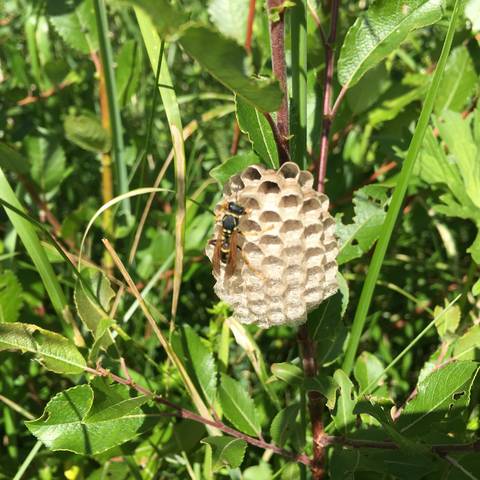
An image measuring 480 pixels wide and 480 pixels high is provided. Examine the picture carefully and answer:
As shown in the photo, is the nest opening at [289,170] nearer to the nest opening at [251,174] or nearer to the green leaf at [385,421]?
the nest opening at [251,174]

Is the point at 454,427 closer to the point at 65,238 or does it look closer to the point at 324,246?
the point at 324,246

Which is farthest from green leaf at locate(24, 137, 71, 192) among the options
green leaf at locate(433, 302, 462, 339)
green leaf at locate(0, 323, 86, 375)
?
green leaf at locate(433, 302, 462, 339)

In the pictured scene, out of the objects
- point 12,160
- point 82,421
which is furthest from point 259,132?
point 12,160

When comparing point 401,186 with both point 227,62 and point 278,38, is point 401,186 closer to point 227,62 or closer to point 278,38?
point 278,38

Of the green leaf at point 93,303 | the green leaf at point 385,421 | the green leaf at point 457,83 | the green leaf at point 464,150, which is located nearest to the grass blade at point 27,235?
the green leaf at point 93,303

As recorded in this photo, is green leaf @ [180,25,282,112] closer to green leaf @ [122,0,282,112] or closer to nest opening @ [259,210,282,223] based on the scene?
green leaf @ [122,0,282,112]

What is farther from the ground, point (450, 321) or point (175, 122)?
point (175, 122)
